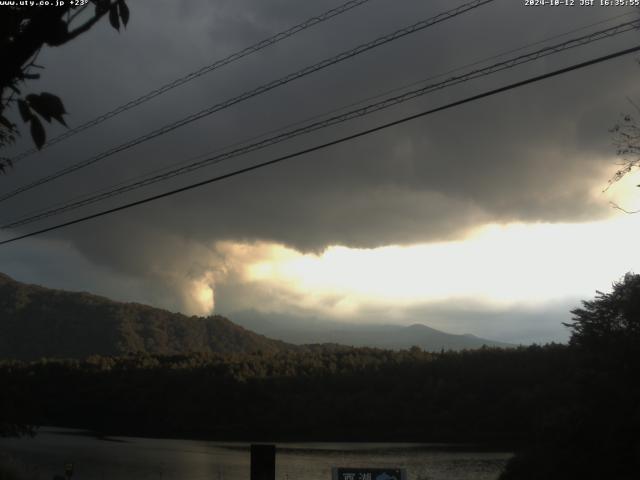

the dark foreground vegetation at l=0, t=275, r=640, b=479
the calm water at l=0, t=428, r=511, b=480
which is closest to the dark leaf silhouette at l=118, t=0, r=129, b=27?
the calm water at l=0, t=428, r=511, b=480

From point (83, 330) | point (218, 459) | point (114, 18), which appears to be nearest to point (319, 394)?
point (218, 459)

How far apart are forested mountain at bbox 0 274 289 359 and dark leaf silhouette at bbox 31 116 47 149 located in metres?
164

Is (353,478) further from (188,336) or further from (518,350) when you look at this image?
(188,336)

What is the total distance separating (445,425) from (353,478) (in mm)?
73207

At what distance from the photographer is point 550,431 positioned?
29.9 m

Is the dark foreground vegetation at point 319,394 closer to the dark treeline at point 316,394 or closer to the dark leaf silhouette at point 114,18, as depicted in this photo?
the dark treeline at point 316,394

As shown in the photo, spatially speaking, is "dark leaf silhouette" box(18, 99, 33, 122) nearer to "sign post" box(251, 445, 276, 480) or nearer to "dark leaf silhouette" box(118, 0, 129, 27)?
"dark leaf silhouette" box(118, 0, 129, 27)

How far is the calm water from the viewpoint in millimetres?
47812

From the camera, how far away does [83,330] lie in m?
176

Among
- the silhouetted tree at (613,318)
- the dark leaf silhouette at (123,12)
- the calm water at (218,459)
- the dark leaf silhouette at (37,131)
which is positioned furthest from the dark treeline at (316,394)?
the dark leaf silhouette at (37,131)

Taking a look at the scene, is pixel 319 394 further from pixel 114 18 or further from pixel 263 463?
pixel 114 18

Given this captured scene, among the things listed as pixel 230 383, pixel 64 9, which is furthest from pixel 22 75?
pixel 230 383

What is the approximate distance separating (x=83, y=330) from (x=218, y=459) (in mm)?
128073

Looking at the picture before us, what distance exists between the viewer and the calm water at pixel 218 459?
47812 mm
